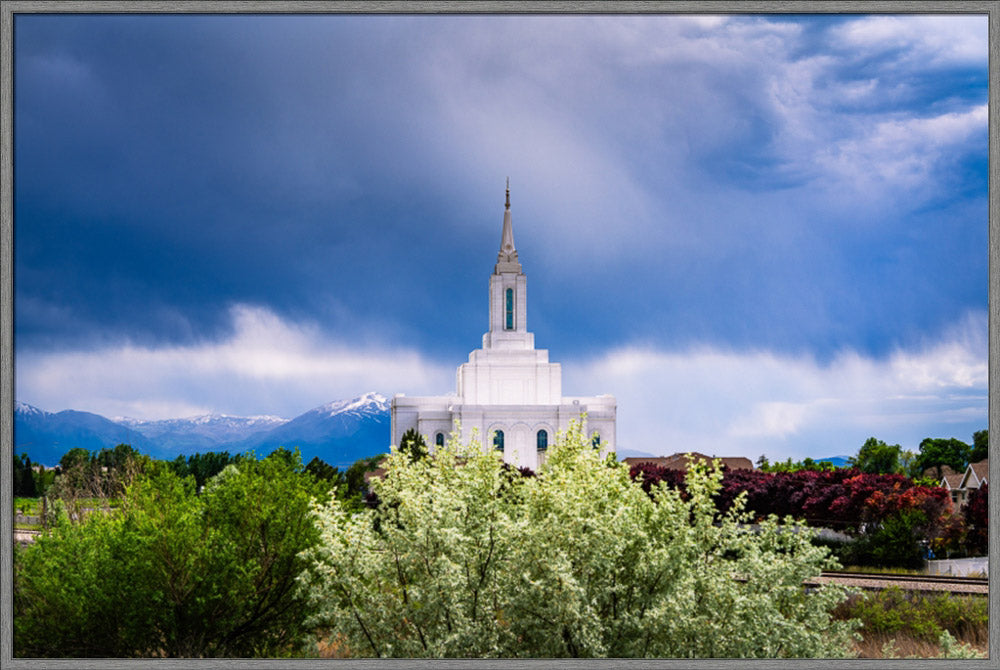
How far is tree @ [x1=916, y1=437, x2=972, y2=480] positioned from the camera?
44.2 meters

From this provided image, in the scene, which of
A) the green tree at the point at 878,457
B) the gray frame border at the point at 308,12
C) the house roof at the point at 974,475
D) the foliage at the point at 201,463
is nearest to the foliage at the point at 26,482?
the foliage at the point at 201,463

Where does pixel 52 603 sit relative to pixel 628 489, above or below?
below

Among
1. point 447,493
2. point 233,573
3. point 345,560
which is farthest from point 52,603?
point 447,493

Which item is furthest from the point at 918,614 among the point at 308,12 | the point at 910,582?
the point at 308,12

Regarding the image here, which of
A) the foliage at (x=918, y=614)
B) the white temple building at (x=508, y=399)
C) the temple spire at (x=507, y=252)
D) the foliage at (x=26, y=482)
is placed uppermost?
the temple spire at (x=507, y=252)

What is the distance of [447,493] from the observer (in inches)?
275

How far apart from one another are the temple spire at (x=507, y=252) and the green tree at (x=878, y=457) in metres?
21.8

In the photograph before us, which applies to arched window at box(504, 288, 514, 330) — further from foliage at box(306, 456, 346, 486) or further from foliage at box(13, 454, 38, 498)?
foliage at box(306, 456, 346, 486)

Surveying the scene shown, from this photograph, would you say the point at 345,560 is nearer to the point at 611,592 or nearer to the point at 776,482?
the point at 611,592

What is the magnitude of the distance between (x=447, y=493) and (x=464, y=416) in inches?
1566

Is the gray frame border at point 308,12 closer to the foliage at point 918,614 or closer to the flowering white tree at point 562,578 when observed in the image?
→ the flowering white tree at point 562,578

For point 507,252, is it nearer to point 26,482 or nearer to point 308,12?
point 26,482

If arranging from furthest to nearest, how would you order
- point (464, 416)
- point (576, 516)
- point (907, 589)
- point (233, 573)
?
point (464, 416)
point (907, 589)
point (233, 573)
point (576, 516)

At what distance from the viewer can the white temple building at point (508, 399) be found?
153 feet
